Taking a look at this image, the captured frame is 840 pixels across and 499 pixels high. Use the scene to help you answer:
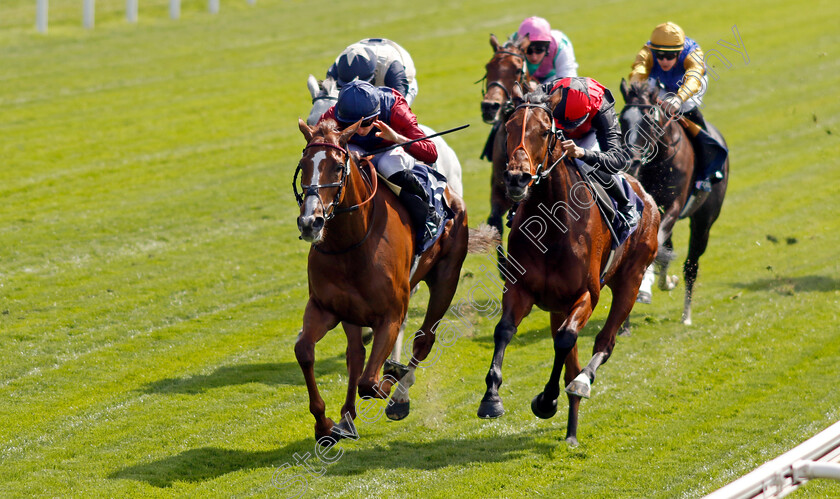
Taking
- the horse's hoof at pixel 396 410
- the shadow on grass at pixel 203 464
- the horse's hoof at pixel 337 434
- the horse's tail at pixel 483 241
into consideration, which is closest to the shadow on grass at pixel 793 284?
the horse's tail at pixel 483 241

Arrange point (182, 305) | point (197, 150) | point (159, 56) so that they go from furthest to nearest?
1. point (159, 56)
2. point (197, 150)
3. point (182, 305)

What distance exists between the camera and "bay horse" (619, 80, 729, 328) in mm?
8969

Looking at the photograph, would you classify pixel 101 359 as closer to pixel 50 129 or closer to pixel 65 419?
pixel 65 419

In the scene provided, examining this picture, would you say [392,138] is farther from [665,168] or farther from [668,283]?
[668,283]

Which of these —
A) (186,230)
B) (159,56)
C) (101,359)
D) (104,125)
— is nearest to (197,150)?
(104,125)

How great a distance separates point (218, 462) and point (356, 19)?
19788mm

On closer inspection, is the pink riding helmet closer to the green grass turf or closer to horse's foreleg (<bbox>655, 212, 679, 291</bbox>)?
horse's foreleg (<bbox>655, 212, 679, 291</bbox>)

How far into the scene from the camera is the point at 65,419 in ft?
24.6

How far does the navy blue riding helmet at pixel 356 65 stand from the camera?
7844 millimetres

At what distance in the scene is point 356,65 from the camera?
7852 millimetres

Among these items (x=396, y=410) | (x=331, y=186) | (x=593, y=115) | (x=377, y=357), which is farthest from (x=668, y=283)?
(x=331, y=186)

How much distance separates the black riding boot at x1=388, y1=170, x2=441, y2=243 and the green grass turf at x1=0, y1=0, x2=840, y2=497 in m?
1.54

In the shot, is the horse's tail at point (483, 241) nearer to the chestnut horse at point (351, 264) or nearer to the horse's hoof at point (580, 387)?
the chestnut horse at point (351, 264)

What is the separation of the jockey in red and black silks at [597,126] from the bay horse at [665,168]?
1.73 m
